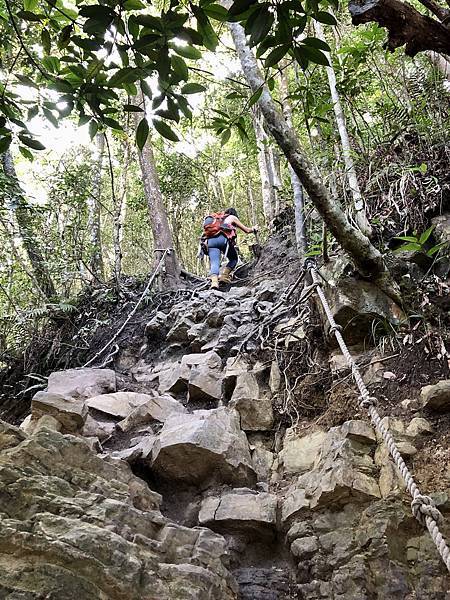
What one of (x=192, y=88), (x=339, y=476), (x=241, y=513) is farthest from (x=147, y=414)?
(x=192, y=88)

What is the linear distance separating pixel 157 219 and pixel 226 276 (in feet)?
6.06

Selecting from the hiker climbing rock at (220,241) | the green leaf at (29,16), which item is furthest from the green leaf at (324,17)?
the hiker climbing rock at (220,241)

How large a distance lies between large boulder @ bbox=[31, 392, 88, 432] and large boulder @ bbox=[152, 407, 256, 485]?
27.4 inches

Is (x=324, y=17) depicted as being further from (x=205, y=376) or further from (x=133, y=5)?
(x=205, y=376)

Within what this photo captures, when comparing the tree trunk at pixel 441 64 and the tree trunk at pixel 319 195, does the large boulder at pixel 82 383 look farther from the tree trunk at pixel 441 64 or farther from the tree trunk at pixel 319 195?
the tree trunk at pixel 441 64

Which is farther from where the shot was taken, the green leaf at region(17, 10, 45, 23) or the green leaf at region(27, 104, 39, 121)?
the green leaf at region(27, 104, 39, 121)

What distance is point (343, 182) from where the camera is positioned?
4.37 meters

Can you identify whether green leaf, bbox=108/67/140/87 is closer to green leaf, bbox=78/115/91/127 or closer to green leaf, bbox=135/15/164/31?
green leaf, bbox=135/15/164/31

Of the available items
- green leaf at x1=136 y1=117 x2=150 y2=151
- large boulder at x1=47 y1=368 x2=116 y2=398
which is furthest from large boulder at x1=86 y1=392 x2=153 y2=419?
green leaf at x1=136 y1=117 x2=150 y2=151

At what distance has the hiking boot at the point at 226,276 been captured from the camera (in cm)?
711

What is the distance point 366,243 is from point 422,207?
1.10m

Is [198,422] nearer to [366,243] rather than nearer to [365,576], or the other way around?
[365,576]

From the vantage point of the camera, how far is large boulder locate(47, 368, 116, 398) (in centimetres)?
425

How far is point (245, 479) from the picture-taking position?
2.99 m
